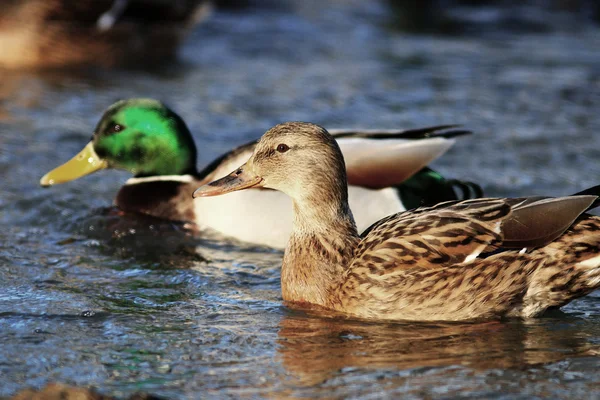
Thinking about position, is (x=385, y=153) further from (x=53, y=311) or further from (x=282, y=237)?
(x=53, y=311)

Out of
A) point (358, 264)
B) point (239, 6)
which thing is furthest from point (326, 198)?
point (239, 6)

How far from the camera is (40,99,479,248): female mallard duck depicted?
296 inches

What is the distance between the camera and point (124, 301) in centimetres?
598

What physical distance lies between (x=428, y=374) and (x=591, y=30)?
413 inches

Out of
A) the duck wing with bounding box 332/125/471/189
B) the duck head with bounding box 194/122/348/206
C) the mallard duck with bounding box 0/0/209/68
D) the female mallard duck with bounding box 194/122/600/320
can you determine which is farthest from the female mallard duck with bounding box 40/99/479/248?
the mallard duck with bounding box 0/0/209/68

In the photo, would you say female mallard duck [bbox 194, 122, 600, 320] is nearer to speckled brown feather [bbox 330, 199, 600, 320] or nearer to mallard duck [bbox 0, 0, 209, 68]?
speckled brown feather [bbox 330, 199, 600, 320]

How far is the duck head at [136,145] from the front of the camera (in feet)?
26.2

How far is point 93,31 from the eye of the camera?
40.2ft

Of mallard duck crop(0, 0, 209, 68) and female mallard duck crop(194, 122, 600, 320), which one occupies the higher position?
mallard duck crop(0, 0, 209, 68)

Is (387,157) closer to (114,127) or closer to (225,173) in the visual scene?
(225,173)

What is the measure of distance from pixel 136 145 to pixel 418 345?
3530mm

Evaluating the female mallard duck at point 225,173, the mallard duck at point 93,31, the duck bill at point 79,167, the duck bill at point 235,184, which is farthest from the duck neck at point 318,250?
the mallard duck at point 93,31

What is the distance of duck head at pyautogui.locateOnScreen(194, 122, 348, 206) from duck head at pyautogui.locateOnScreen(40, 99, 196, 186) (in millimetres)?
2152

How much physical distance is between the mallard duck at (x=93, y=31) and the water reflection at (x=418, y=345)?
732 centimetres
